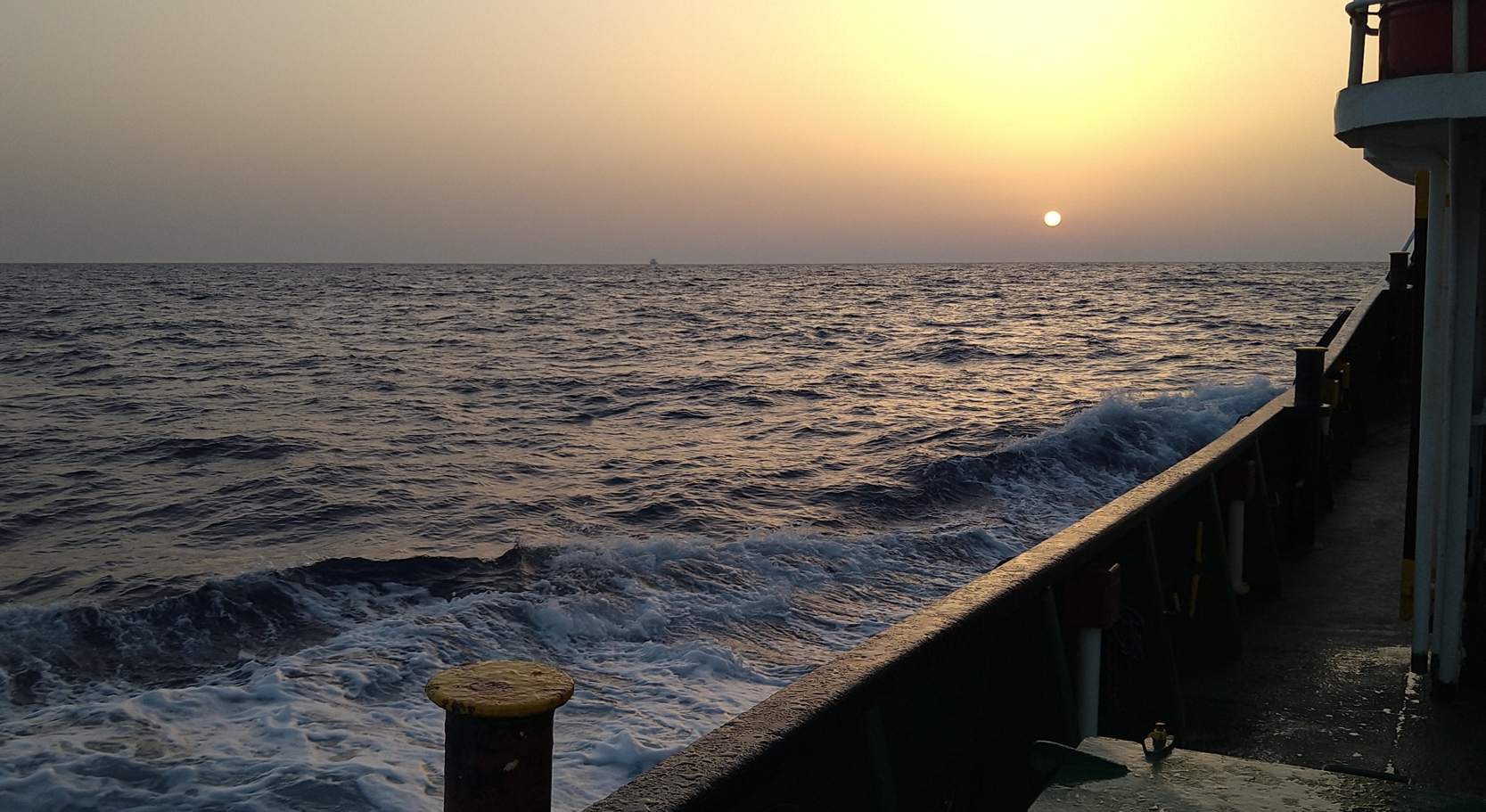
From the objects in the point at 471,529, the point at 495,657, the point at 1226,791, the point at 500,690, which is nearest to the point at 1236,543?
the point at 1226,791

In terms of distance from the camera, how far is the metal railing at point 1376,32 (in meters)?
2.98

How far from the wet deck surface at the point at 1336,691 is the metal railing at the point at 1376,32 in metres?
2.13

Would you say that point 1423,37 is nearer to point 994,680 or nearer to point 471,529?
point 994,680

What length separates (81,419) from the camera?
21.4 metres

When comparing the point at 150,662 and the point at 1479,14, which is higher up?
the point at 1479,14

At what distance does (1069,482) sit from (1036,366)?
1667cm

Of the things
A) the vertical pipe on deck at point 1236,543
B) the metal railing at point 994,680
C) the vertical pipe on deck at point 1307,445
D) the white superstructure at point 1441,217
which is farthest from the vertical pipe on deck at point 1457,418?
the vertical pipe on deck at point 1307,445

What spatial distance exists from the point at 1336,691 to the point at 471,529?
373 inches

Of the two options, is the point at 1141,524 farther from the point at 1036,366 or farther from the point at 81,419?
the point at 1036,366

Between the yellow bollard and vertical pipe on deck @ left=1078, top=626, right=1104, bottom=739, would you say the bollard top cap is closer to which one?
the yellow bollard

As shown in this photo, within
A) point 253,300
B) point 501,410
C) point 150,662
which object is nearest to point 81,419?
point 501,410

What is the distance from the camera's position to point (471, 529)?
12.1 metres

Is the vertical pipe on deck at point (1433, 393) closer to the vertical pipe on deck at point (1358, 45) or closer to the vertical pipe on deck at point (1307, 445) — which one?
the vertical pipe on deck at point (1358, 45)

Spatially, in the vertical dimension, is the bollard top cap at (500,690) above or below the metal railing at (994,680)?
above
